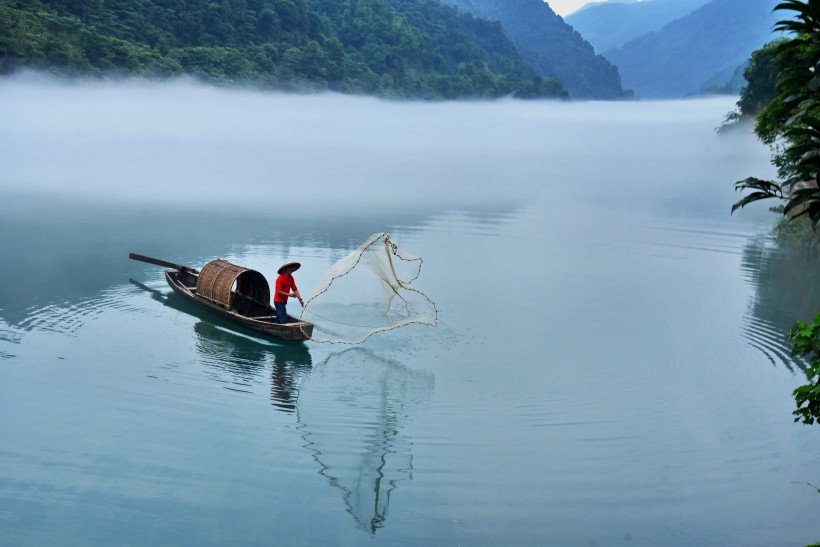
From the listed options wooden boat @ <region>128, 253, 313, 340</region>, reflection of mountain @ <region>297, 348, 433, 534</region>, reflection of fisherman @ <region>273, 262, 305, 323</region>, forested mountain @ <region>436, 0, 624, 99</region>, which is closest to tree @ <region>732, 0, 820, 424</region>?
reflection of mountain @ <region>297, 348, 433, 534</region>

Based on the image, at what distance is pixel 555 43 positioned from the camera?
187000 millimetres

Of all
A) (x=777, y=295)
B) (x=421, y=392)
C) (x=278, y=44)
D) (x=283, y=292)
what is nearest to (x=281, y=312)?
(x=283, y=292)

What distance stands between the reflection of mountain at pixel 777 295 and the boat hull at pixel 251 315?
29.4ft

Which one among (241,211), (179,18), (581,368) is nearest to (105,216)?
(241,211)

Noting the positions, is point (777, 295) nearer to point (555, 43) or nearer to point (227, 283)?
point (227, 283)

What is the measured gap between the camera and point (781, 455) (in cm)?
1080

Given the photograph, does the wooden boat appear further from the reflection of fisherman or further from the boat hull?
the reflection of fisherman

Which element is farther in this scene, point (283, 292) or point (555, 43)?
point (555, 43)

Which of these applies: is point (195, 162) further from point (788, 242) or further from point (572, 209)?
point (788, 242)

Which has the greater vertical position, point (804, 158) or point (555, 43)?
point (555, 43)

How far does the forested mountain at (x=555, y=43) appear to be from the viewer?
185625mm

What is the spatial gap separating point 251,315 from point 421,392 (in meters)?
5.13

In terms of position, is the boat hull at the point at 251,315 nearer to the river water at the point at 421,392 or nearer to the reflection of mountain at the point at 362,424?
the river water at the point at 421,392

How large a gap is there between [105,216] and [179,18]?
2506 inches
